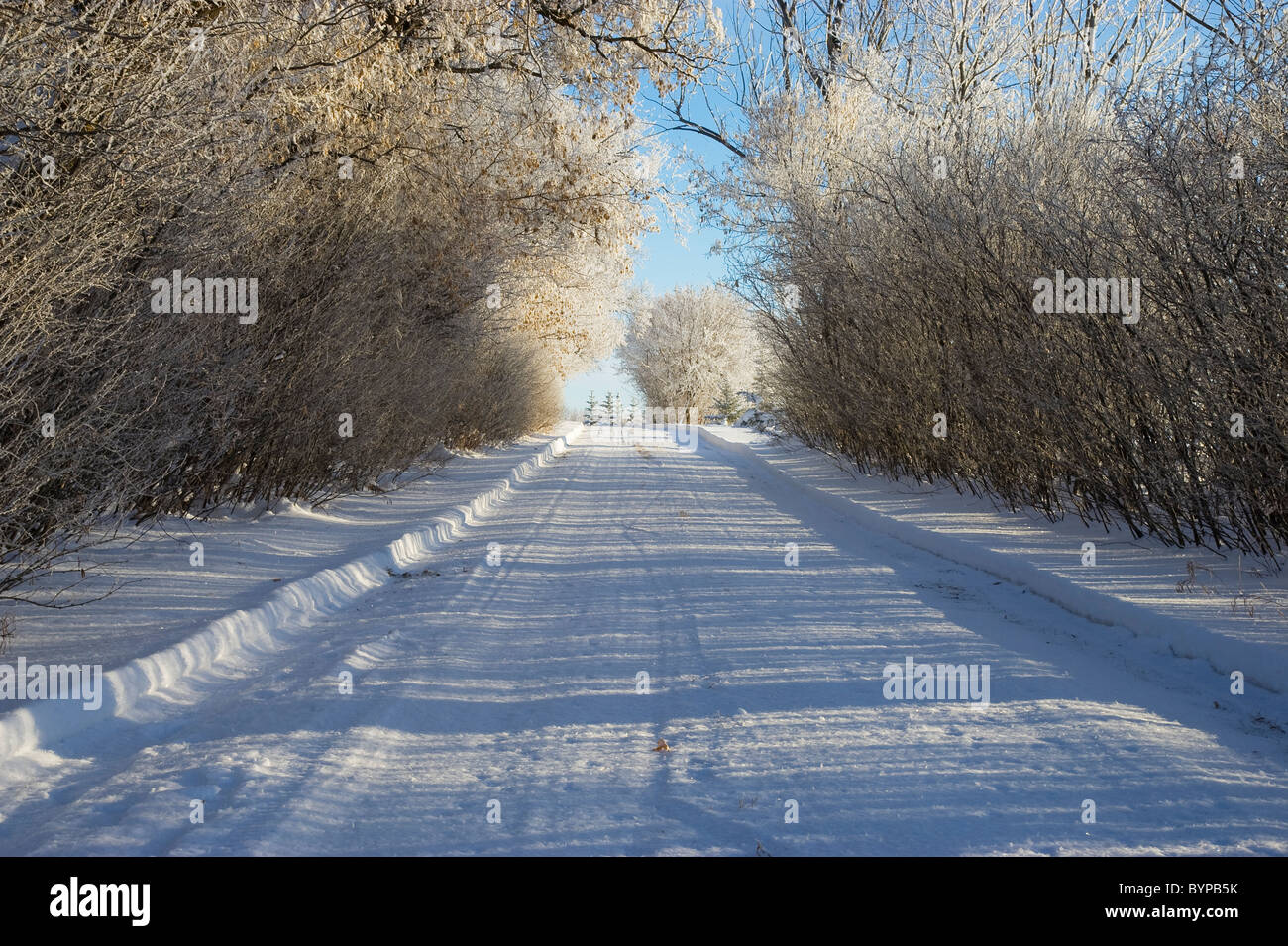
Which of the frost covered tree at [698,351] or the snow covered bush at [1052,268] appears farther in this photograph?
the frost covered tree at [698,351]

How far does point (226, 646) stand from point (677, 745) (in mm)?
3311

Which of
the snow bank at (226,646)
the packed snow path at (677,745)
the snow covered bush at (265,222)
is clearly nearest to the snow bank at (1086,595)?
the packed snow path at (677,745)

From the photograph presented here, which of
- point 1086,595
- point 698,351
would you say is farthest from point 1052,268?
point 698,351

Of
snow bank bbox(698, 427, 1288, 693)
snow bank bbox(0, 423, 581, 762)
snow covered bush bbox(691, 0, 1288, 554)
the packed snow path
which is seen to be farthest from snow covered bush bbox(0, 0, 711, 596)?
snow bank bbox(698, 427, 1288, 693)

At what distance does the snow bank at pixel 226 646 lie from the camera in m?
4.33

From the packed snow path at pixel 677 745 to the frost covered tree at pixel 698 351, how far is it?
56.5 meters

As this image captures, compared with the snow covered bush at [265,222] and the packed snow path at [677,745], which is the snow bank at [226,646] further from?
the snow covered bush at [265,222]

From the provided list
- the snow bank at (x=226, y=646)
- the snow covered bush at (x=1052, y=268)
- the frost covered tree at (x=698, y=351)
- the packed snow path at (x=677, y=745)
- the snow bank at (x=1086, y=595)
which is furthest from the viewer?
the frost covered tree at (x=698, y=351)

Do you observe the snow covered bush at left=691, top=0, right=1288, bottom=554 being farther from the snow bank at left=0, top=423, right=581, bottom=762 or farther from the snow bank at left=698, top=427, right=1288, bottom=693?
the snow bank at left=0, top=423, right=581, bottom=762

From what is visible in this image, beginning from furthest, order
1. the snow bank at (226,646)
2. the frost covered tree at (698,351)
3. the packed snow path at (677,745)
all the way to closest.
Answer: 1. the frost covered tree at (698,351)
2. the snow bank at (226,646)
3. the packed snow path at (677,745)

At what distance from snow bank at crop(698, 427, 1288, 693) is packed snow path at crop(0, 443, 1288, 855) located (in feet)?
0.59

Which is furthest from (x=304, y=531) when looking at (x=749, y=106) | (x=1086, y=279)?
(x=749, y=106)

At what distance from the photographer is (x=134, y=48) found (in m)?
5.34
